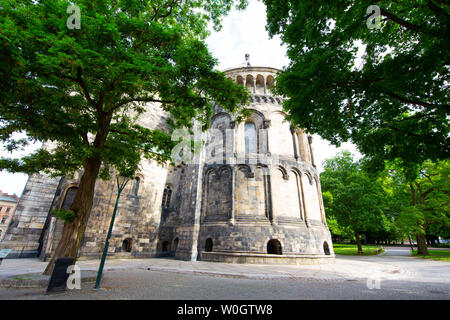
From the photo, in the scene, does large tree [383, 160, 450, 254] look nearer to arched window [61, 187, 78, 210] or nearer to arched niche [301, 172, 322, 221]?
arched niche [301, 172, 322, 221]

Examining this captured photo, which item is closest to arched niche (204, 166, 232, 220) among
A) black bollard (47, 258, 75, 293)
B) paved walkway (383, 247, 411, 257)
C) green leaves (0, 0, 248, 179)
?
green leaves (0, 0, 248, 179)

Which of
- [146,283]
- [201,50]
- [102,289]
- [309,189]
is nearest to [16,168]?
[102,289]

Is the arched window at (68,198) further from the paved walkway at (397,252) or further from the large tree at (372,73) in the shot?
the paved walkway at (397,252)

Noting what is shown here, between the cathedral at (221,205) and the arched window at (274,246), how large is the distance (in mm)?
78

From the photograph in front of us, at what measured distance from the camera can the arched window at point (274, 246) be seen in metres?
14.8

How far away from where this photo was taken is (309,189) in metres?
18.0

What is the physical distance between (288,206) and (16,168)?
16.2 m

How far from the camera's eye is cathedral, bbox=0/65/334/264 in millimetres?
14211

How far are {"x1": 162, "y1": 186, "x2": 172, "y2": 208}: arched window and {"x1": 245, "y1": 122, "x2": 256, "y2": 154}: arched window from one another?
9.43 metres

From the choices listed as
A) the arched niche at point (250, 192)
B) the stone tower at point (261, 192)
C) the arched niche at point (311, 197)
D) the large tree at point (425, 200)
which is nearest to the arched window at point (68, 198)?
the stone tower at point (261, 192)

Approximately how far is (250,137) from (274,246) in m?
9.60

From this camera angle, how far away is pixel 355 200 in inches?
956

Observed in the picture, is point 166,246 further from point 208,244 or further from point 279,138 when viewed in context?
point 279,138

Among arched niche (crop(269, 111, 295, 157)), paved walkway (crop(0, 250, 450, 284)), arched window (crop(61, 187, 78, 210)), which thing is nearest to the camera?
paved walkway (crop(0, 250, 450, 284))
